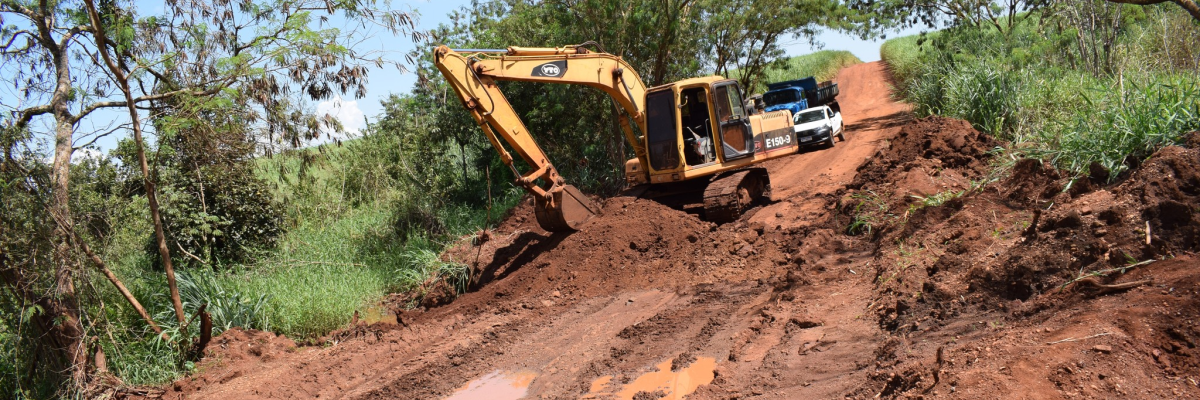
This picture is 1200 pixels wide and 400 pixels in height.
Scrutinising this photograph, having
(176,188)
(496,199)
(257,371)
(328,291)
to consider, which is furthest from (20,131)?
(496,199)

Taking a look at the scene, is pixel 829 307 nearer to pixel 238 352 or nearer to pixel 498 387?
pixel 498 387

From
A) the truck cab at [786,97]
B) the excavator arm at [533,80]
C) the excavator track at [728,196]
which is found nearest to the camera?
the excavator arm at [533,80]

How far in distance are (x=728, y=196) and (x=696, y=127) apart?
160 centimetres

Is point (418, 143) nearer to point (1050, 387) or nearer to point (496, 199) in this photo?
point (496, 199)

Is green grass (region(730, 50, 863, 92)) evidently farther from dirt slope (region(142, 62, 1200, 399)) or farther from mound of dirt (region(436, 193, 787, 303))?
mound of dirt (region(436, 193, 787, 303))

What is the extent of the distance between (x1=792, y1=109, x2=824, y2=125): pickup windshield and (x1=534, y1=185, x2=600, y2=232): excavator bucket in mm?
9538

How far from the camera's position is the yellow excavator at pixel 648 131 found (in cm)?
994

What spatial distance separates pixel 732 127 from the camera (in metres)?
11.8

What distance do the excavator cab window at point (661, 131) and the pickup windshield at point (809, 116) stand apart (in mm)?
8342

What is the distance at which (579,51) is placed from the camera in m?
10.8

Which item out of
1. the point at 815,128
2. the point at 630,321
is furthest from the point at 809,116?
the point at 630,321

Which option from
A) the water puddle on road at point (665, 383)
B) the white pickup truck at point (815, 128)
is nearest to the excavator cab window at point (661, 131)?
the water puddle on road at point (665, 383)

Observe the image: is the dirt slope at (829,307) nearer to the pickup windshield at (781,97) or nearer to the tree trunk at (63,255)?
the tree trunk at (63,255)

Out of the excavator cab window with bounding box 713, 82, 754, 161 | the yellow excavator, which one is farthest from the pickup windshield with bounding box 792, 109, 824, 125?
the excavator cab window with bounding box 713, 82, 754, 161
